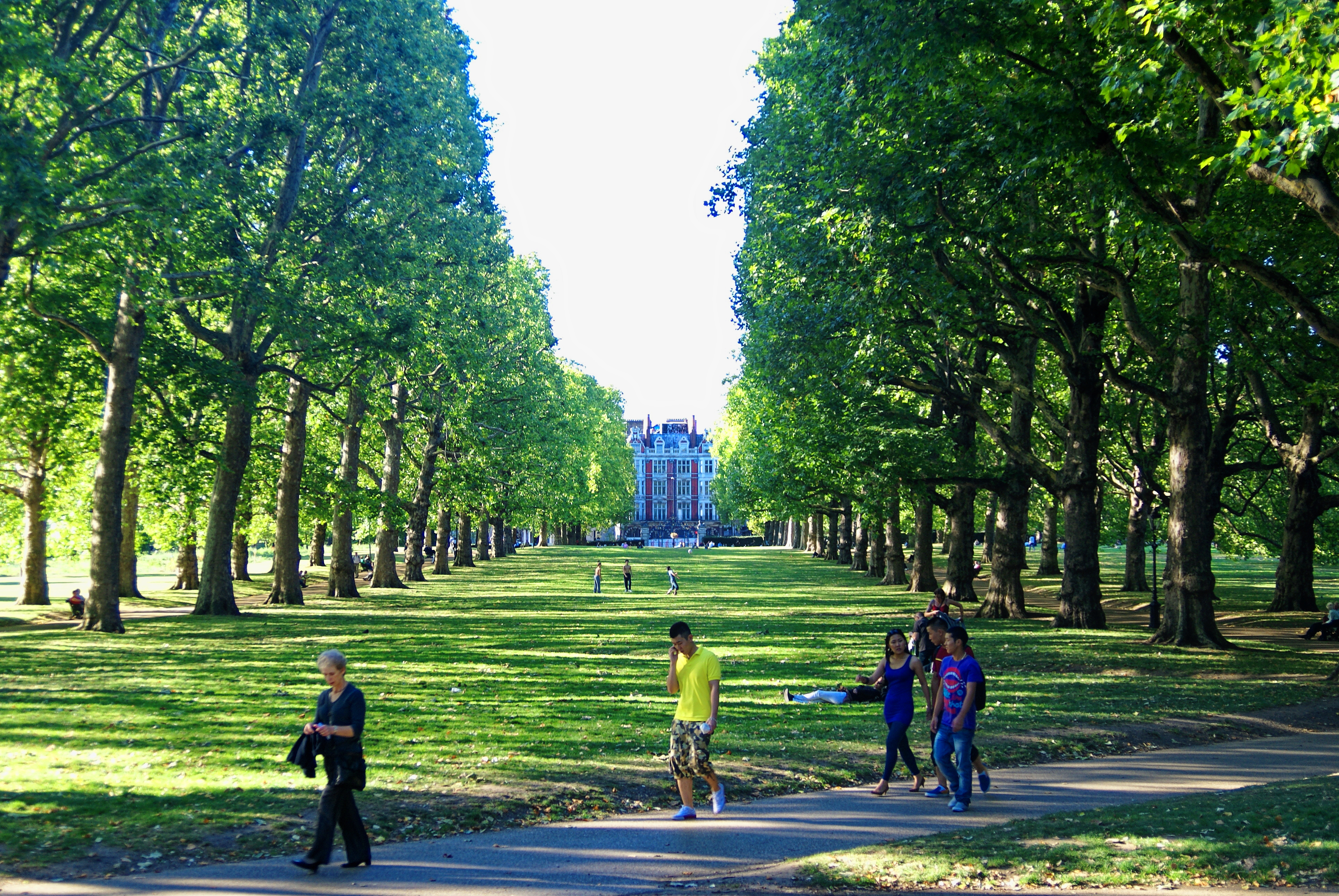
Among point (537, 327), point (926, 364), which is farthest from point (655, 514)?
point (926, 364)

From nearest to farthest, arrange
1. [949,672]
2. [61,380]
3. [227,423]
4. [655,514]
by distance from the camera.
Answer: [949,672] → [61,380] → [227,423] → [655,514]

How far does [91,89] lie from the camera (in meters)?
19.8

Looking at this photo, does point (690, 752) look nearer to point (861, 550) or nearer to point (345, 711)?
point (345, 711)

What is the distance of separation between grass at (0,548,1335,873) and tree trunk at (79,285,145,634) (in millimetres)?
1973

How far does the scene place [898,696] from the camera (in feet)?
33.3

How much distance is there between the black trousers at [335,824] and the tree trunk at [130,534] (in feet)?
91.0

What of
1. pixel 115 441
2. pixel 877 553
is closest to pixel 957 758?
pixel 115 441

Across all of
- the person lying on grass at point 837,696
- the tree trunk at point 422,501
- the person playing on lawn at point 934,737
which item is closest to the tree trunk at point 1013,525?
the person lying on grass at point 837,696

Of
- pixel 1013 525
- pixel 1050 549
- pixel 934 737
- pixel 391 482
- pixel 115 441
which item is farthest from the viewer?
pixel 1050 549

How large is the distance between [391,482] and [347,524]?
4.34 m

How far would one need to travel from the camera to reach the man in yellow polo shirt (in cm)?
914

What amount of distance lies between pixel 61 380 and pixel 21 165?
12.2 meters

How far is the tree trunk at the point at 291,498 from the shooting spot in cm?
3359

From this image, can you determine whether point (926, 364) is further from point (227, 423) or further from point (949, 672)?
point (949, 672)
